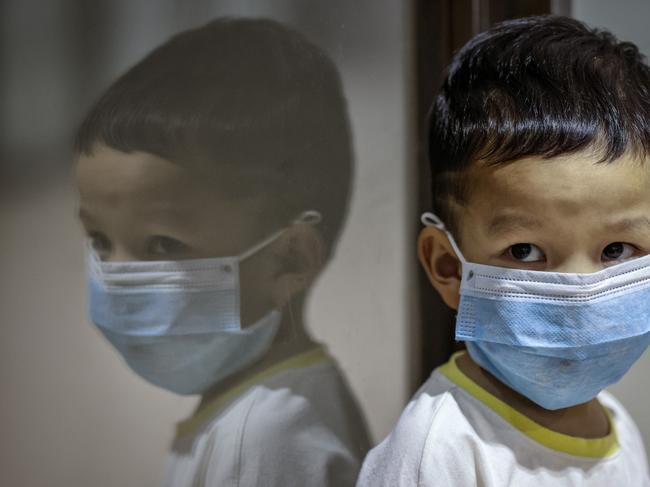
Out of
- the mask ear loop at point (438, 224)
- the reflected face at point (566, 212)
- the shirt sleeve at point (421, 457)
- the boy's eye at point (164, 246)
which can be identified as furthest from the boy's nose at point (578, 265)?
the boy's eye at point (164, 246)

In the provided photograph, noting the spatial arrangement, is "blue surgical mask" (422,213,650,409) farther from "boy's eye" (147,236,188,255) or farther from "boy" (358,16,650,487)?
"boy's eye" (147,236,188,255)

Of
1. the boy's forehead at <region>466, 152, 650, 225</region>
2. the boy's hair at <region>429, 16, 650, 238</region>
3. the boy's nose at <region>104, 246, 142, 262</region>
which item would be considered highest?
the boy's hair at <region>429, 16, 650, 238</region>

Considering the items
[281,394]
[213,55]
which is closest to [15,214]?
[213,55]

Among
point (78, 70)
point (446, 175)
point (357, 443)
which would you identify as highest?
point (78, 70)

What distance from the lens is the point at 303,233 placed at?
130 cm

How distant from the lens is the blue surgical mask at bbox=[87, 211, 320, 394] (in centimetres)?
117

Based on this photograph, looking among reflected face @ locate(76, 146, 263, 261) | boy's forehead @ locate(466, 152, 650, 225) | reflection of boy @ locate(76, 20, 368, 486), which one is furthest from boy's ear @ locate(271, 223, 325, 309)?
boy's forehead @ locate(466, 152, 650, 225)

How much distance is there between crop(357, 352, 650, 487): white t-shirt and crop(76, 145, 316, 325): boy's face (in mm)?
311

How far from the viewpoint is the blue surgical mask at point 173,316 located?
1.17m

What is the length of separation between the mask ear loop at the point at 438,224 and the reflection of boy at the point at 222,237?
0.18 meters

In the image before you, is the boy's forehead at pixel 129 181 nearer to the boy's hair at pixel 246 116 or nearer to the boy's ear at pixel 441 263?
the boy's hair at pixel 246 116

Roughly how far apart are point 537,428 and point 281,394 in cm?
40

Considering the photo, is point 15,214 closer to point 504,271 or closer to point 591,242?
point 504,271

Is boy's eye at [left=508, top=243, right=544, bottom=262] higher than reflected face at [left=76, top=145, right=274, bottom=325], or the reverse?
reflected face at [left=76, top=145, right=274, bottom=325]
